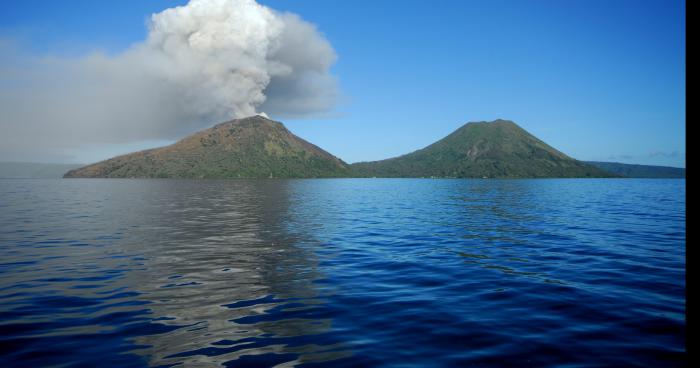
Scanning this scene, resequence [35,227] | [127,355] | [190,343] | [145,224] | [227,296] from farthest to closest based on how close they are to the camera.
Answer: [145,224] → [35,227] → [227,296] → [190,343] → [127,355]

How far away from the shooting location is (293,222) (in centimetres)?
4525

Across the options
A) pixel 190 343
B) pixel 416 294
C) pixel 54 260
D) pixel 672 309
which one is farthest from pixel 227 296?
pixel 672 309

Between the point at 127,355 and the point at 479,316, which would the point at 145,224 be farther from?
the point at 479,316

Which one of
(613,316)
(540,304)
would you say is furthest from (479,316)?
(613,316)

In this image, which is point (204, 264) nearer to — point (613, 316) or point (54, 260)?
point (54, 260)

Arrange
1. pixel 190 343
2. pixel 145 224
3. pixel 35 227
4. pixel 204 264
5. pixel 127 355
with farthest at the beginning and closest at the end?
pixel 145 224 → pixel 35 227 → pixel 204 264 → pixel 190 343 → pixel 127 355

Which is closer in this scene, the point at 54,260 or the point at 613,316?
the point at 613,316

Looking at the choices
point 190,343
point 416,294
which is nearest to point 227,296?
point 190,343

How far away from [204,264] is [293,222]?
2252 centimetres

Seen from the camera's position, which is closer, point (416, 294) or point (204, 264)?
point (416, 294)

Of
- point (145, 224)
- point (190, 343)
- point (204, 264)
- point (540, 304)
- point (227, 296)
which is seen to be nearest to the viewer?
point (190, 343)

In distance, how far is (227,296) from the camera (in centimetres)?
1652

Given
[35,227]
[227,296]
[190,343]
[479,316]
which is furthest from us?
[35,227]

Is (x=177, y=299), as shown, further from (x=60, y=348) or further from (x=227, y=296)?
(x=60, y=348)
